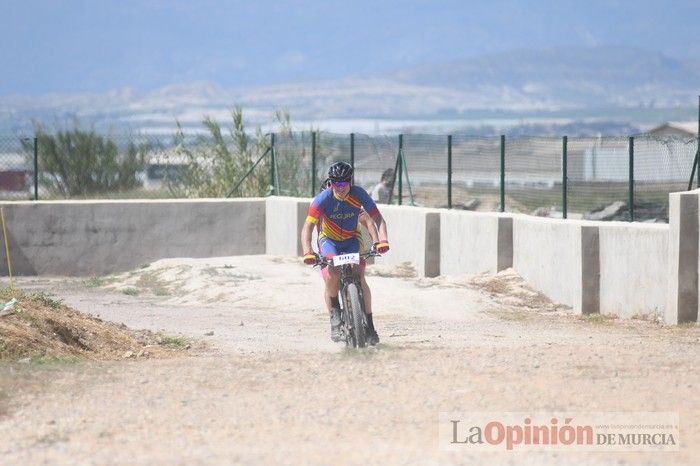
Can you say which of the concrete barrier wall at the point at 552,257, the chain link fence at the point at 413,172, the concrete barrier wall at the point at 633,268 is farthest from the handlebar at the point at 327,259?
the chain link fence at the point at 413,172

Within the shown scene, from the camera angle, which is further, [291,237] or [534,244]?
[291,237]

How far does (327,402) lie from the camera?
1082 cm

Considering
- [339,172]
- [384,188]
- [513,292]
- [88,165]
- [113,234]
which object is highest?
[339,172]

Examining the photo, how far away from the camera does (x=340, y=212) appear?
13859 mm

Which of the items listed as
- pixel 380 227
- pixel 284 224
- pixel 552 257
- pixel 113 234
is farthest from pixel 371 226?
pixel 113 234

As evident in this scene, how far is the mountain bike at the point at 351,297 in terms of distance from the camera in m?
13.5

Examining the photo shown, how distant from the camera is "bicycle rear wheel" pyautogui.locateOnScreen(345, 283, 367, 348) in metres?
13.5

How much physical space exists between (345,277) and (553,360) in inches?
82.6

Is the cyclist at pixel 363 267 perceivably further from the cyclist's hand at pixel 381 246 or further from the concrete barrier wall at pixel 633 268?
the concrete barrier wall at pixel 633 268

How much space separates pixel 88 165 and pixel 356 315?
72.2 ft

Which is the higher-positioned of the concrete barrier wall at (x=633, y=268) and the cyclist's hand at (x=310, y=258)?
the cyclist's hand at (x=310, y=258)

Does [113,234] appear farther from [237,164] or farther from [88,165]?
[88,165]

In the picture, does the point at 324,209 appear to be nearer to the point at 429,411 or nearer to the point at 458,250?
the point at 429,411

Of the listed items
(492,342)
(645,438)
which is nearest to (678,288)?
(492,342)
